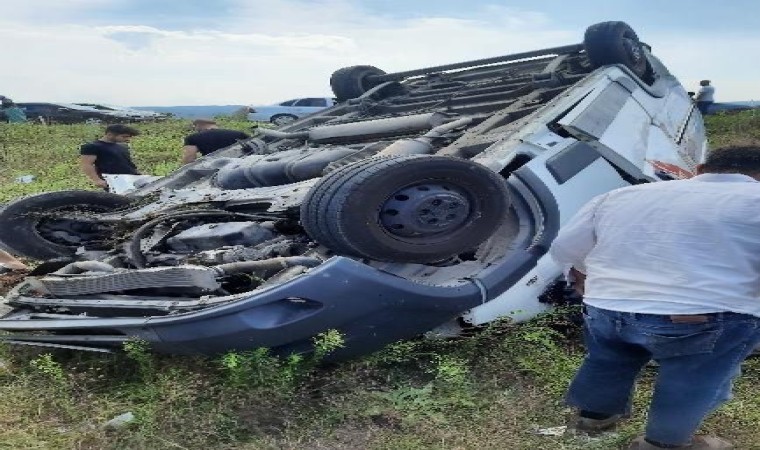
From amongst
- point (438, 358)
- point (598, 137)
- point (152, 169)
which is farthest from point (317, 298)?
point (152, 169)

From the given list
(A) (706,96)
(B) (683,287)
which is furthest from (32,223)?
(A) (706,96)

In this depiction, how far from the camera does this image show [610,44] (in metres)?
5.09

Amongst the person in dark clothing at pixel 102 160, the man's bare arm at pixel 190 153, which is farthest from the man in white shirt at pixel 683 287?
the person in dark clothing at pixel 102 160

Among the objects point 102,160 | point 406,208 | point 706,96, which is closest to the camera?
point 406,208

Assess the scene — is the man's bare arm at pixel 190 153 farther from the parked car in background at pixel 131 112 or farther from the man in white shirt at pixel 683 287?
the parked car in background at pixel 131 112

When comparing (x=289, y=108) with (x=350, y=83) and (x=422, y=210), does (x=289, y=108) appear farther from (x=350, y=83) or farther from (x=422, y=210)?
(x=422, y=210)

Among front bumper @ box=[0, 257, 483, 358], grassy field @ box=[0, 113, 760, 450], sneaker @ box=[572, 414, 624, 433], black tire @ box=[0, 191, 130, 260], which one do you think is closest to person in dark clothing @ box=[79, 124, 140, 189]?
black tire @ box=[0, 191, 130, 260]

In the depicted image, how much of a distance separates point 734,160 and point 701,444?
0.91 metres

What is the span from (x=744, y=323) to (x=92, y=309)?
2407 mm

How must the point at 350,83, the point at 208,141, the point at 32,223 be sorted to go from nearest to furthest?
the point at 32,223
the point at 350,83
the point at 208,141

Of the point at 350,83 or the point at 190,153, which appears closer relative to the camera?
the point at 350,83

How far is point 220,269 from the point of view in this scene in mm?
3213

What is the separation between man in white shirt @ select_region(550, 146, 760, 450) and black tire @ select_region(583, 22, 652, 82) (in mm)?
2603

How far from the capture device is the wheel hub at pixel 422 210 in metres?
3.25
